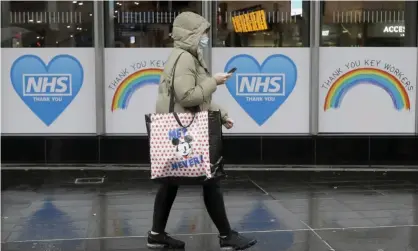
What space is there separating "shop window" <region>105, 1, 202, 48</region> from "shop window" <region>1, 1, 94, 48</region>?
0.33 m

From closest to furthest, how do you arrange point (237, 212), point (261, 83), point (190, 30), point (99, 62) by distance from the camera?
point (190, 30), point (237, 212), point (99, 62), point (261, 83)

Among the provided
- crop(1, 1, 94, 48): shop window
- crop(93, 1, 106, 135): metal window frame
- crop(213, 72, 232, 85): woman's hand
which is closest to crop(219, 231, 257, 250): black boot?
crop(213, 72, 232, 85): woman's hand

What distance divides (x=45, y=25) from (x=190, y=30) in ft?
15.9

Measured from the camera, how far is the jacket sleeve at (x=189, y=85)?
4703mm

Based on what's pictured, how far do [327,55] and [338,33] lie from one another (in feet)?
1.26

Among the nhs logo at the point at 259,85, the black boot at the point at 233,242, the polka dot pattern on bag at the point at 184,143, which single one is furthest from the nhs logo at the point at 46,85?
the black boot at the point at 233,242

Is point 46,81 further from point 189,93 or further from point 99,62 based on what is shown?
point 189,93

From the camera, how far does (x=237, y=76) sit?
899 centimetres

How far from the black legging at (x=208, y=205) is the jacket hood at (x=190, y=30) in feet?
3.72

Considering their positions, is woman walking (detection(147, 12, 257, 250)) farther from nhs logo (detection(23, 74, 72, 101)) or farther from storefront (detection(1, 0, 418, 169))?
nhs logo (detection(23, 74, 72, 101))

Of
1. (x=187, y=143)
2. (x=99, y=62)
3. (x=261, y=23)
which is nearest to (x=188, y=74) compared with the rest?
(x=187, y=143)

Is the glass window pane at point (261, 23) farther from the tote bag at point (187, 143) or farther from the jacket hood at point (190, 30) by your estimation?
the tote bag at point (187, 143)

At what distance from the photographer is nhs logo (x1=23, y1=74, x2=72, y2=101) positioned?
Result: 8969mm

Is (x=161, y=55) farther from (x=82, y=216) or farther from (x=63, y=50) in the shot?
(x=82, y=216)
